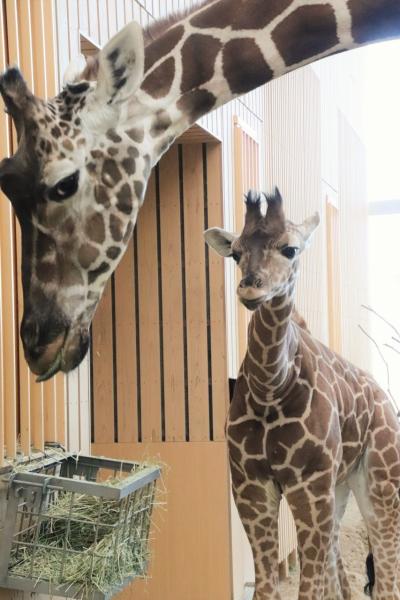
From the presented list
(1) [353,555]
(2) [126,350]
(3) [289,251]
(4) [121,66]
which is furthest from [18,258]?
(1) [353,555]

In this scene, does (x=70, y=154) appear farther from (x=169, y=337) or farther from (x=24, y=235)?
(x=169, y=337)

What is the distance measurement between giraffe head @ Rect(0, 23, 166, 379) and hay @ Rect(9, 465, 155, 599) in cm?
100

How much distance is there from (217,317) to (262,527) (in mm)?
1815

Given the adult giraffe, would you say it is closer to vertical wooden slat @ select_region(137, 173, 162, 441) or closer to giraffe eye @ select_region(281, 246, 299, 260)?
giraffe eye @ select_region(281, 246, 299, 260)

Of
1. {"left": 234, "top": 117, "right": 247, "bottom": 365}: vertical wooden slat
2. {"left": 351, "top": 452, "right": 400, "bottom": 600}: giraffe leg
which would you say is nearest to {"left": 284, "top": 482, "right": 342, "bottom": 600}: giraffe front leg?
{"left": 351, "top": 452, "right": 400, "bottom": 600}: giraffe leg

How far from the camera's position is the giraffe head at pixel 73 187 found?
6.12ft

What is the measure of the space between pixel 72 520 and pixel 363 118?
12.1 meters

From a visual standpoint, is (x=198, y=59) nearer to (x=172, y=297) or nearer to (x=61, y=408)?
(x=61, y=408)

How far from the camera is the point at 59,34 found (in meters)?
3.54

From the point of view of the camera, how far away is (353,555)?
7.68m

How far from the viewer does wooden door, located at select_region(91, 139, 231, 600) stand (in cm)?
544

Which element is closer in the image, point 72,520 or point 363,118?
point 72,520

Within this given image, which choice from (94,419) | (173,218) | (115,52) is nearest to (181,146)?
(173,218)

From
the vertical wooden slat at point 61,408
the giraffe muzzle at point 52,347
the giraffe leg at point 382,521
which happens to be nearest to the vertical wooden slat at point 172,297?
the giraffe leg at point 382,521
